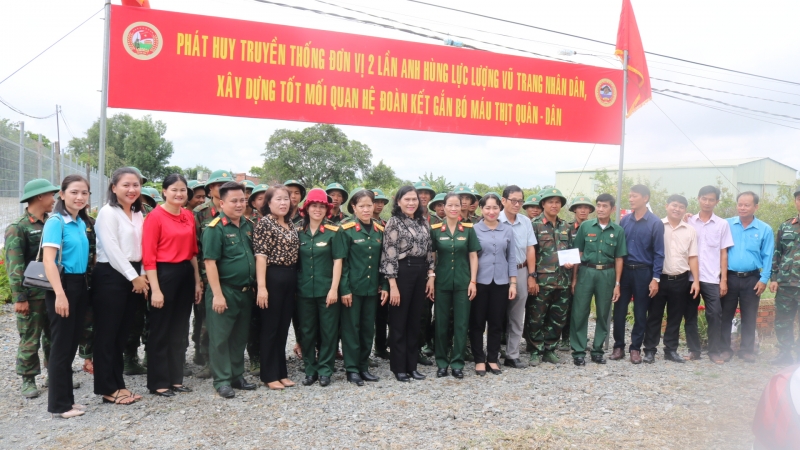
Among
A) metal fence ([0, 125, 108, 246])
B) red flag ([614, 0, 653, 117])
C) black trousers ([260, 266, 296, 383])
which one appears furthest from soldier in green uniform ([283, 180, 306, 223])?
red flag ([614, 0, 653, 117])

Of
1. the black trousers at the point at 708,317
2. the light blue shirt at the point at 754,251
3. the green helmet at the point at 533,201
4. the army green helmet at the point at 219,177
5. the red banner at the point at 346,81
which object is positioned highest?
the red banner at the point at 346,81

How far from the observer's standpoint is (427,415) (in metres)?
3.93

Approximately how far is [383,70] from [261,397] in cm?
357

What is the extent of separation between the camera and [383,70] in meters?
5.79

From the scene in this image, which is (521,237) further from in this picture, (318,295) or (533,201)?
(318,295)

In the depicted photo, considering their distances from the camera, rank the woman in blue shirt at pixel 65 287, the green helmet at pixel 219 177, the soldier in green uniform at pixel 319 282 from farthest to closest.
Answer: the green helmet at pixel 219 177 → the soldier in green uniform at pixel 319 282 → the woman in blue shirt at pixel 65 287

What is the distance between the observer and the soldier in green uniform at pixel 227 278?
4102mm

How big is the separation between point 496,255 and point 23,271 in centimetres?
385

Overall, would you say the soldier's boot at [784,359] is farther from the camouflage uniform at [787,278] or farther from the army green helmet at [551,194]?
the army green helmet at [551,194]

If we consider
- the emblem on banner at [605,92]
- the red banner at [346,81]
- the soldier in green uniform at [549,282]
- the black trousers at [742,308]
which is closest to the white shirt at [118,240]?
the red banner at [346,81]

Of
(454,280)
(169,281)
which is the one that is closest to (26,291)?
(169,281)

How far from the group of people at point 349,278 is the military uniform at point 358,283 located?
0.06ft

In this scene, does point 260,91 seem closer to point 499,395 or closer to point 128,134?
point 499,395

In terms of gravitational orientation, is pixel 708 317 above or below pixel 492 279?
below
